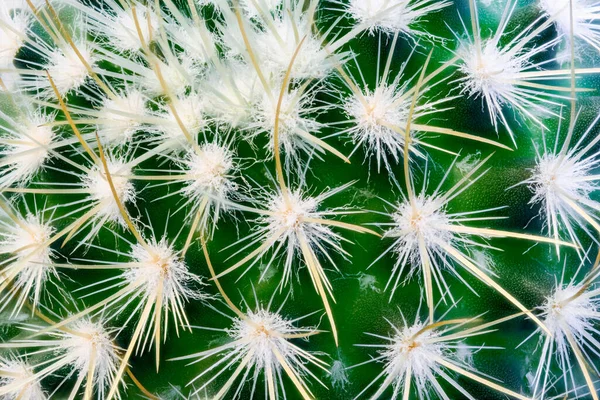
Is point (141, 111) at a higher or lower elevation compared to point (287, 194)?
higher

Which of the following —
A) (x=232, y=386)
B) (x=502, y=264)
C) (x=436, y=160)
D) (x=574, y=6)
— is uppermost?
(x=574, y=6)

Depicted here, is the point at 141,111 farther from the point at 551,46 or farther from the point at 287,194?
the point at 551,46

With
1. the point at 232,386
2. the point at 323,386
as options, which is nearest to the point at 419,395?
the point at 323,386

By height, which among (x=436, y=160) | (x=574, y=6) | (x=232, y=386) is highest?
(x=574, y=6)

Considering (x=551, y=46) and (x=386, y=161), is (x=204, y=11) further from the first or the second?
(x=551, y=46)

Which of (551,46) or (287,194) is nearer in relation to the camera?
(287,194)

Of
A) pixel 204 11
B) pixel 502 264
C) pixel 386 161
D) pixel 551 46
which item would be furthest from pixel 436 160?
pixel 204 11
